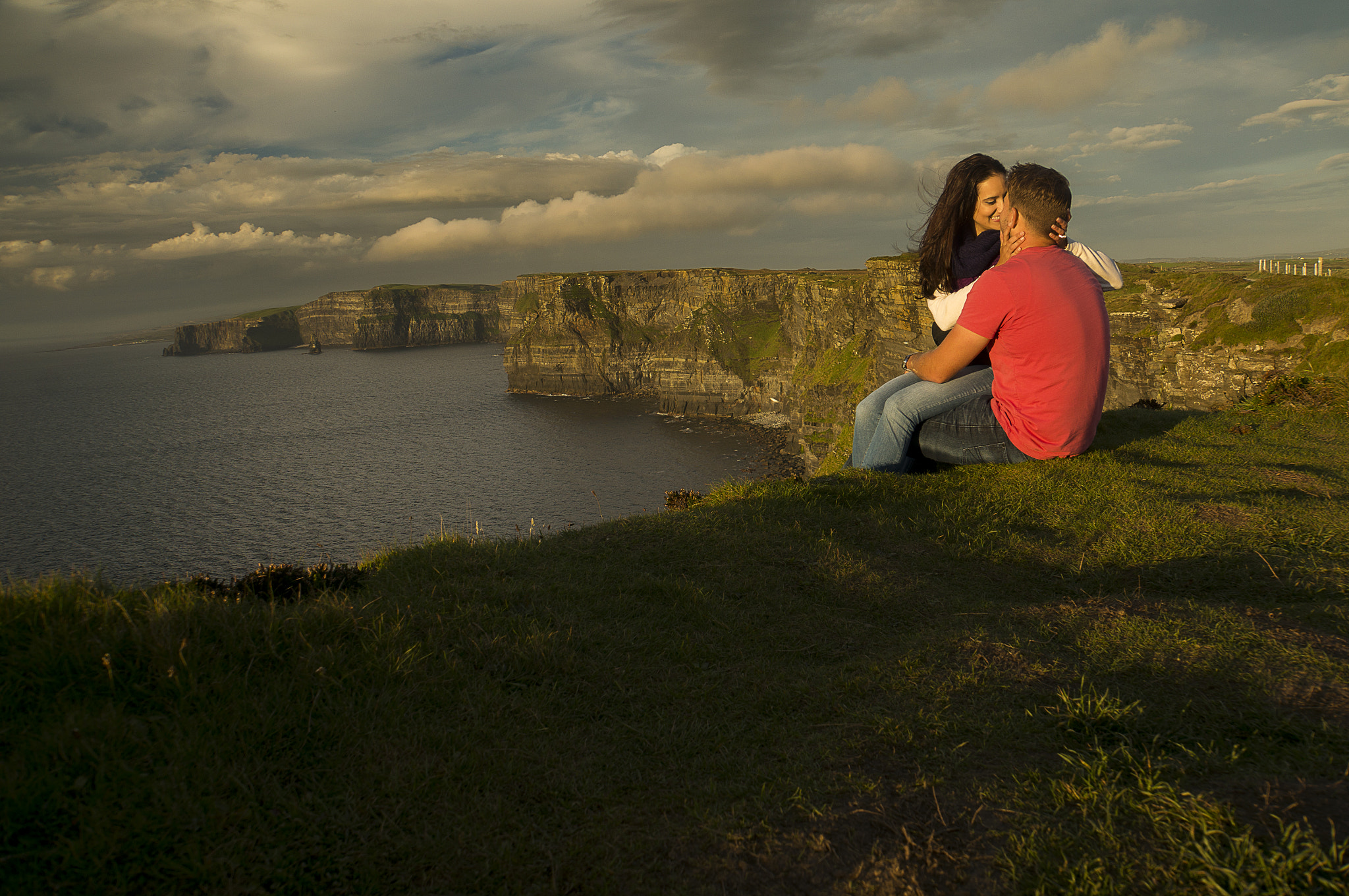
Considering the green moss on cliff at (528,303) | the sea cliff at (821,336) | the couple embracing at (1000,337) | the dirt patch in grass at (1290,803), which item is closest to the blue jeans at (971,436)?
the couple embracing at (1000,337)

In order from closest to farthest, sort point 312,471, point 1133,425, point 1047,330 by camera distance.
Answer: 1. point 1047,330
2. point 1133,425
3. point 312,471

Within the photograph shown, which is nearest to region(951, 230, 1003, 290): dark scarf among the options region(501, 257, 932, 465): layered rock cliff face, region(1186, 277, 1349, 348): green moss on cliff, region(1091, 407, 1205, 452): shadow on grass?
region(1091, 407, 1205, 452): shadow on grass

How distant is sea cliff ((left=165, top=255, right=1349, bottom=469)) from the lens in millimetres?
21766

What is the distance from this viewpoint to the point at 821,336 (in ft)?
303

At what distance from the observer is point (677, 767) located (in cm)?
322

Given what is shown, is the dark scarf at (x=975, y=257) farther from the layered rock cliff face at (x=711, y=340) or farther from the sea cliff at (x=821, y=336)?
the layered rock cliff face at (x=711, y=340)

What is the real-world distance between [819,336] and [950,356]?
292ft

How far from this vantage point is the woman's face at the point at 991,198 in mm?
7824

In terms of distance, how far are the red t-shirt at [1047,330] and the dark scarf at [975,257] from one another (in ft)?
3.68

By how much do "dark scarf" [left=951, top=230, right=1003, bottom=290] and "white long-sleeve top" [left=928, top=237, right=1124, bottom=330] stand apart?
214mm

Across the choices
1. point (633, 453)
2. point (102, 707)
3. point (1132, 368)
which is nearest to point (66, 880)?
point (102, 707)

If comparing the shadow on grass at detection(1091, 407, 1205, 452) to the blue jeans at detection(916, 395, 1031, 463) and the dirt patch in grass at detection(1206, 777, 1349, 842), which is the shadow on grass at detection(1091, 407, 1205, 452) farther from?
the dirt patch in grass at detection(1206, 777, 1349, 842)

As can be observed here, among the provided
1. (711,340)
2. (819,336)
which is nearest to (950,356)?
(819,336)

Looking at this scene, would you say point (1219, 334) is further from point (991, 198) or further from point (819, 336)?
point (819, 336)
